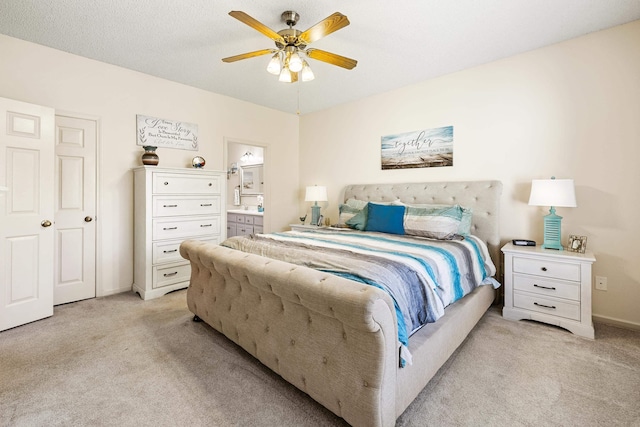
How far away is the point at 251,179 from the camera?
607 centimetres

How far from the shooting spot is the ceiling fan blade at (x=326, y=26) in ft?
6.10

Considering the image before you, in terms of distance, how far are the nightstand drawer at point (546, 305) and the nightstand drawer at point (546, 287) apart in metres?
0.05

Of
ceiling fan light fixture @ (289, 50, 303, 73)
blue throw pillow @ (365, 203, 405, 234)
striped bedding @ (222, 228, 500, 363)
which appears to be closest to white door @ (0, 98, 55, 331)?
striped bedding @ (222, 228, 500, 363)

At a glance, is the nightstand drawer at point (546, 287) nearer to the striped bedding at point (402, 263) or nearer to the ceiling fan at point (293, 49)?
the striped bedding at point (402, 263)

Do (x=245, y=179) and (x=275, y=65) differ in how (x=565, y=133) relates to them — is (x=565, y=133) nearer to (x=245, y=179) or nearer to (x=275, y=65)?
(x=275, y=65)

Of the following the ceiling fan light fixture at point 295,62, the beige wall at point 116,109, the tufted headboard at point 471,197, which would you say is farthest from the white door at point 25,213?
the tufted headboard at point 471,197

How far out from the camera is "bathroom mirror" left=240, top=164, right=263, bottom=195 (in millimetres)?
5843

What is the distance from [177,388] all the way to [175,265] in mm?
1945

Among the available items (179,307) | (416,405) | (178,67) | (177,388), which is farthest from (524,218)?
(178,67)

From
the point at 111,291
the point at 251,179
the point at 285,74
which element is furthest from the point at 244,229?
the point at 285,74

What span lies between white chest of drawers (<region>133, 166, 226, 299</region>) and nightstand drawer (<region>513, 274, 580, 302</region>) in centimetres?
334

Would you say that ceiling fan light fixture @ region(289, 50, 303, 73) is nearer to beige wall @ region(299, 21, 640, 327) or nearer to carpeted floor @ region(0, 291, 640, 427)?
beige wall @ region(299, 21, 640, 327)

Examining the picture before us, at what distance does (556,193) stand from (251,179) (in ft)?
16.2

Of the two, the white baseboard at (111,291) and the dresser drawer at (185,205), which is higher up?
the dresser drawer at (185,205)
